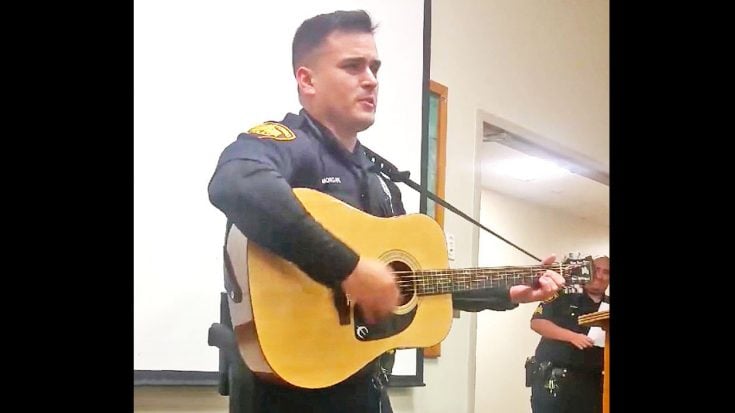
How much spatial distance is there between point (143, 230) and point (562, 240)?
0.77 m

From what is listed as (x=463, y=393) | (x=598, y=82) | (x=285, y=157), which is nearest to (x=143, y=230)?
(x=285, y=157)

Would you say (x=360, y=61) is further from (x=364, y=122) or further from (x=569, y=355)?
(x=569, y=355)

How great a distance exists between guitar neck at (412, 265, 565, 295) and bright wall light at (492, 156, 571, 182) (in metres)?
0.19

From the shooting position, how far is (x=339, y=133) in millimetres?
1463

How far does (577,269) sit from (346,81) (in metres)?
0.57

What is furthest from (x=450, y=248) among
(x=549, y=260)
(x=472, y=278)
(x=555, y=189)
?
(x=555, y=189)

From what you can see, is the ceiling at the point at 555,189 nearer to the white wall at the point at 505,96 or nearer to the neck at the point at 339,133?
the white wall at the point at 505,96

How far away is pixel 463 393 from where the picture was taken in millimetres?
1576

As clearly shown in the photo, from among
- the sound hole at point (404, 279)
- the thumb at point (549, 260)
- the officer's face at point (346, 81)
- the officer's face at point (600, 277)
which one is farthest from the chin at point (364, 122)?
the officer's face at point (600, 277)

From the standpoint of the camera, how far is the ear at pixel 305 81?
144 cm

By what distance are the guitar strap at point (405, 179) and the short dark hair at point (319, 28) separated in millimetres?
194
